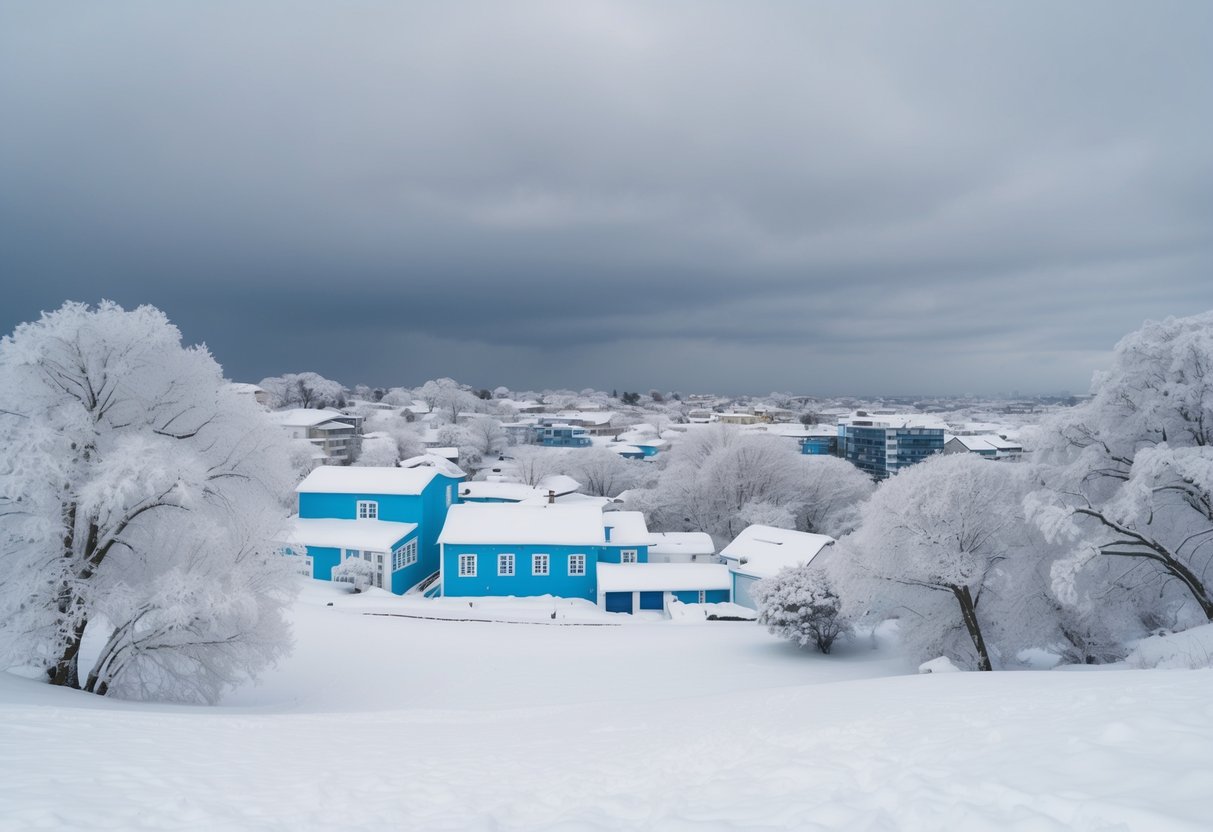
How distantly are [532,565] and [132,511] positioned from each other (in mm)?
21839

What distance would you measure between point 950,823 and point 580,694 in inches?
496

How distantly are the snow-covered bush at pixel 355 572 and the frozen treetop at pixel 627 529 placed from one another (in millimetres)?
13223

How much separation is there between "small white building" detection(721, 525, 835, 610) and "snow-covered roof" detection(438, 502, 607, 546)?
7.40 metres

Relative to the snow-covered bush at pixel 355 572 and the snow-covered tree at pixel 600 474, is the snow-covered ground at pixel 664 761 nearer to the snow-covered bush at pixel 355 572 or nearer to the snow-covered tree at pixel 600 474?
the snow-covered bush at pixel 355 572

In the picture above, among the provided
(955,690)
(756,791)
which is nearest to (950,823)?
(756,791)

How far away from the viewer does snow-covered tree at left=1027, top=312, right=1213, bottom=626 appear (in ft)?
46.5

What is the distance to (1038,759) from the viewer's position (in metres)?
4.73

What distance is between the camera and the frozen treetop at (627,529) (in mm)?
35062

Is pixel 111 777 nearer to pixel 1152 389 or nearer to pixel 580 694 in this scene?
pixel 580 694

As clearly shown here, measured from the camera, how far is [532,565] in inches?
1272

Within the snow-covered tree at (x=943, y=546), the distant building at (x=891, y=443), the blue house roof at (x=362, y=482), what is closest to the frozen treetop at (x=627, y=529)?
the blue house roof at (x=362, y=482)

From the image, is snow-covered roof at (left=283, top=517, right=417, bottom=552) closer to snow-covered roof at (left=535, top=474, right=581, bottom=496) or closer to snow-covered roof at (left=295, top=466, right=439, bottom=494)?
snow-covered roof at (left=295, top=466, right=439, bottom=494)

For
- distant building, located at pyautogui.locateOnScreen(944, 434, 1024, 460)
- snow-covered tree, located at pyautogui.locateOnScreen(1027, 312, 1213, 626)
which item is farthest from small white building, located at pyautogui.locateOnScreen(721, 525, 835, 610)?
distant building, located at pyautogui.locateOnScreen(944, 434, 1024, 460)

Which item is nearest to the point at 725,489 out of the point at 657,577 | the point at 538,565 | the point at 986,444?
the point at 657,577
